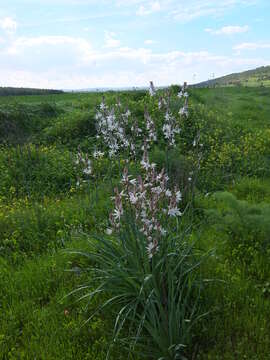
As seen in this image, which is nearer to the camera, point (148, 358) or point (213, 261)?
point (148, 358)

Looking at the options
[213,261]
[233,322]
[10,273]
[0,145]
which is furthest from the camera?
[0,145]

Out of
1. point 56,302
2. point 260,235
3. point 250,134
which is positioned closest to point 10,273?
point 56,302

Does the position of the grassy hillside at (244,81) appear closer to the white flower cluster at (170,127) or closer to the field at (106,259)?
the field at (106,259)

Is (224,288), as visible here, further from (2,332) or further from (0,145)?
(0,145)

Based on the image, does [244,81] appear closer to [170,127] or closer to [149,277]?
[170,127]

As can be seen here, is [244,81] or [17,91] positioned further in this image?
[244,81]

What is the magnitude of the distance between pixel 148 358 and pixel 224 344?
73cm

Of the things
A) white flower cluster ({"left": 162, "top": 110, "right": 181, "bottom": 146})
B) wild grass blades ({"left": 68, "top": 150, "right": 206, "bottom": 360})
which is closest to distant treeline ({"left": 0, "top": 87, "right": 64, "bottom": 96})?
white flower cluster ({"left": 162, "top": 110, "right": 181, "bottom": 146})

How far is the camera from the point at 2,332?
13.2 feet

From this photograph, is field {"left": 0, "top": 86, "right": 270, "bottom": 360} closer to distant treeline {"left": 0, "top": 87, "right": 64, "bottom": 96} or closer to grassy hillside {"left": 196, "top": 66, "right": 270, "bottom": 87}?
distant treeline {"left": 0, "top": 87, "right": 64, "bottom": 96}

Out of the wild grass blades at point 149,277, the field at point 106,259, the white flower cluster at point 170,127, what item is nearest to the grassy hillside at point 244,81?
the field at point 106,259

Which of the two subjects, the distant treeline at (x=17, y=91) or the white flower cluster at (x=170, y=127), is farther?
the distant treeline at (x=17, y=91)

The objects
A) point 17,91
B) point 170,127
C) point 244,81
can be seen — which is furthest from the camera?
point 244,81

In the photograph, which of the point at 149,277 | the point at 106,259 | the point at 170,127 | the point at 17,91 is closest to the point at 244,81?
the point at 17,91
